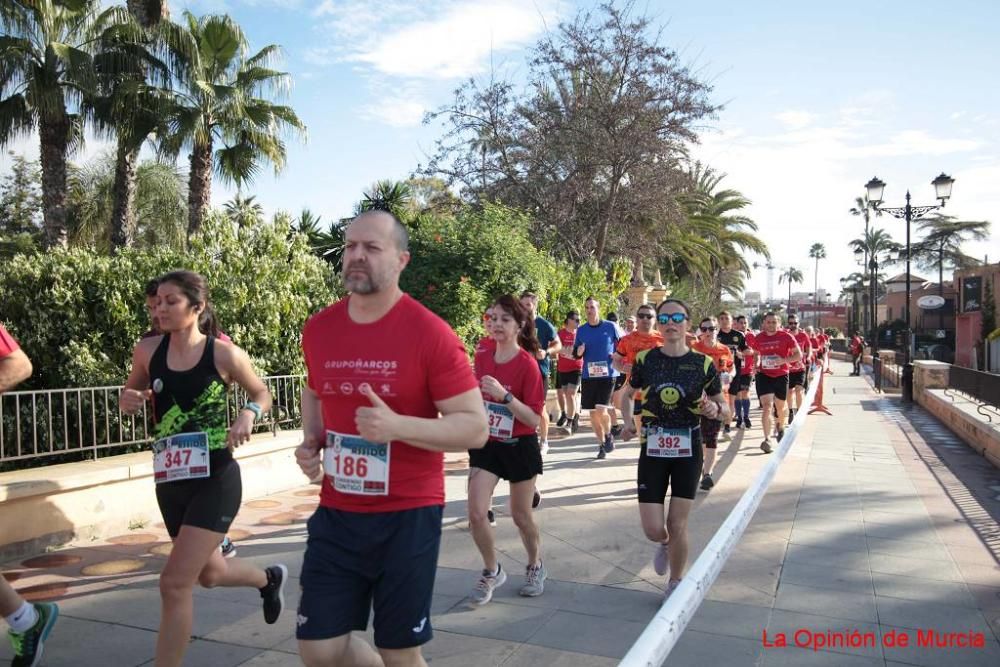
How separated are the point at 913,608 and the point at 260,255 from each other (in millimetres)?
7906

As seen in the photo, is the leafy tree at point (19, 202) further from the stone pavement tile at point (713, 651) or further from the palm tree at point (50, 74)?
the stone pavement tile at point (713, 651)

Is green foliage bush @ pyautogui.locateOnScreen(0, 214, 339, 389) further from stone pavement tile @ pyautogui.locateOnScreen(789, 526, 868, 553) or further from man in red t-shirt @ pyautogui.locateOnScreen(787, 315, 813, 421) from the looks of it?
man in red t-shirt @ pyautogui.locateOnScreen(787, 315, 813, 421)

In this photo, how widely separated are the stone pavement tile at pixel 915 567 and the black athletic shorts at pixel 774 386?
5.44 meters

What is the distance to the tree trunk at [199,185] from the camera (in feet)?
55.0

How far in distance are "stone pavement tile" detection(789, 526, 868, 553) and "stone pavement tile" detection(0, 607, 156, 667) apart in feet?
15.2

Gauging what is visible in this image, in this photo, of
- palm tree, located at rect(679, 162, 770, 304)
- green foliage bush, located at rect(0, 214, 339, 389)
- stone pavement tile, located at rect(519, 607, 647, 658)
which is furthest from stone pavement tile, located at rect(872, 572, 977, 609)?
palm tree, located at rect(679, 162, 770, 304)

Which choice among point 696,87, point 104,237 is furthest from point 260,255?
point 104,237

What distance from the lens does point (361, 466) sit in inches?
101

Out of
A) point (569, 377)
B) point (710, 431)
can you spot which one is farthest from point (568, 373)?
point (710, 431)

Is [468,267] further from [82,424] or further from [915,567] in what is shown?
[915,567]

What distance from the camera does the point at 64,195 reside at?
15844 millimetres

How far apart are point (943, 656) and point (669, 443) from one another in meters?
1.73

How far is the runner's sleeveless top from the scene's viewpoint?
144 inches

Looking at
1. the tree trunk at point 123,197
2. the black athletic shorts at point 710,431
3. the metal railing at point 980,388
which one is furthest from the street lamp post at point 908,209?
the tree trunk at point 123,197
